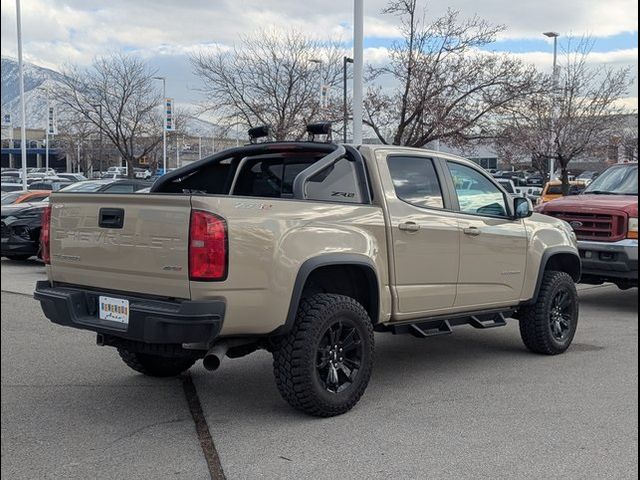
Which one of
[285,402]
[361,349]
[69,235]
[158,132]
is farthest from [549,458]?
[158,132]

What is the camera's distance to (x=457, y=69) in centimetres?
1778

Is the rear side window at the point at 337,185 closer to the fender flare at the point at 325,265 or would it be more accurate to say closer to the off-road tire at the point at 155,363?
the fender flare at the point at 325,265

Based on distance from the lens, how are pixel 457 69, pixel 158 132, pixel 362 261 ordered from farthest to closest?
pixel 158 132 < pixel 457 69 < pixel 362 261

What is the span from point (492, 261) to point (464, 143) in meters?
11.9

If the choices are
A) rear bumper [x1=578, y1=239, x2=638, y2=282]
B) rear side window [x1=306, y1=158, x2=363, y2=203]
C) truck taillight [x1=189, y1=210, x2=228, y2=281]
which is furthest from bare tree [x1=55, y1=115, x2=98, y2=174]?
truck taillight [x1=189, y1=210, x2=228, y2=281]

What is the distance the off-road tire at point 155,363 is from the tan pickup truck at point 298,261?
2 cm

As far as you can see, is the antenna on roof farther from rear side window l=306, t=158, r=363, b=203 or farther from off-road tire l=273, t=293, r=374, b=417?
off-road tire l=273, t=293, r=374, b=417

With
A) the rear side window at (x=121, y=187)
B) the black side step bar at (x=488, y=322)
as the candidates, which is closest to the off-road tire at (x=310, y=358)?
the black side step bar at (x=488, y=322)

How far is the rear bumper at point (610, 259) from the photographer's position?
9422 millimetres

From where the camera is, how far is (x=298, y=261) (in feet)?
16.4

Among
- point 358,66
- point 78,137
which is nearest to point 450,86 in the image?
point 358,66

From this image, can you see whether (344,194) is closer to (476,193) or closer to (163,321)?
(476,193)

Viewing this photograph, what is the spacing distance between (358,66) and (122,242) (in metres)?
10.4

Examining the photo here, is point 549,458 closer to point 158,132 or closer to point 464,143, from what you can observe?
point 464,143
